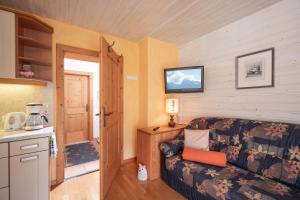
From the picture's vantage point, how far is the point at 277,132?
1.55 metres

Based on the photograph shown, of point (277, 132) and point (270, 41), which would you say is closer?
point (277, 132)

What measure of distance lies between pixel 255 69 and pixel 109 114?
213cm

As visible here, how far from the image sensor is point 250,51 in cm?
198

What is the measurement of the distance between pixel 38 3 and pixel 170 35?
1966 millimetres

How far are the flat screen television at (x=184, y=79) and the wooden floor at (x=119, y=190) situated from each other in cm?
159

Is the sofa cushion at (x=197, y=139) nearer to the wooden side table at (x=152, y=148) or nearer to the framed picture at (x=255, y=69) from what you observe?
the wooden side table at (x=152, y=148)

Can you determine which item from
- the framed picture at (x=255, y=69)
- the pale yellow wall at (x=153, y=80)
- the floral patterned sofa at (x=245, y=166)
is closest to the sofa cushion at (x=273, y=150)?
the floral patterned sofa at (x=245, y=166)

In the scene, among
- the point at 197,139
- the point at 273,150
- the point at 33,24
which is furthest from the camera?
the point at 197,139

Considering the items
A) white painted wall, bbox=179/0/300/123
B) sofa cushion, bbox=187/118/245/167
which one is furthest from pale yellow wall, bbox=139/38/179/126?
sofa cushion, bbox=187/118/245/167

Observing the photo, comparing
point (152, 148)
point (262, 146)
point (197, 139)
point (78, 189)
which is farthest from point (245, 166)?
point (78, 189)

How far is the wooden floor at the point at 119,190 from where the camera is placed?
1.78 meters

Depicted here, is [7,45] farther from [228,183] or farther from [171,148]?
[228,183]

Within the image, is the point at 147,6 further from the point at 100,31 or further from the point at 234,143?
the point at 234,143

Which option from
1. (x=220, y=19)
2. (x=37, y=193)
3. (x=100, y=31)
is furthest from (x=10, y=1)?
(x=220, y=19)
